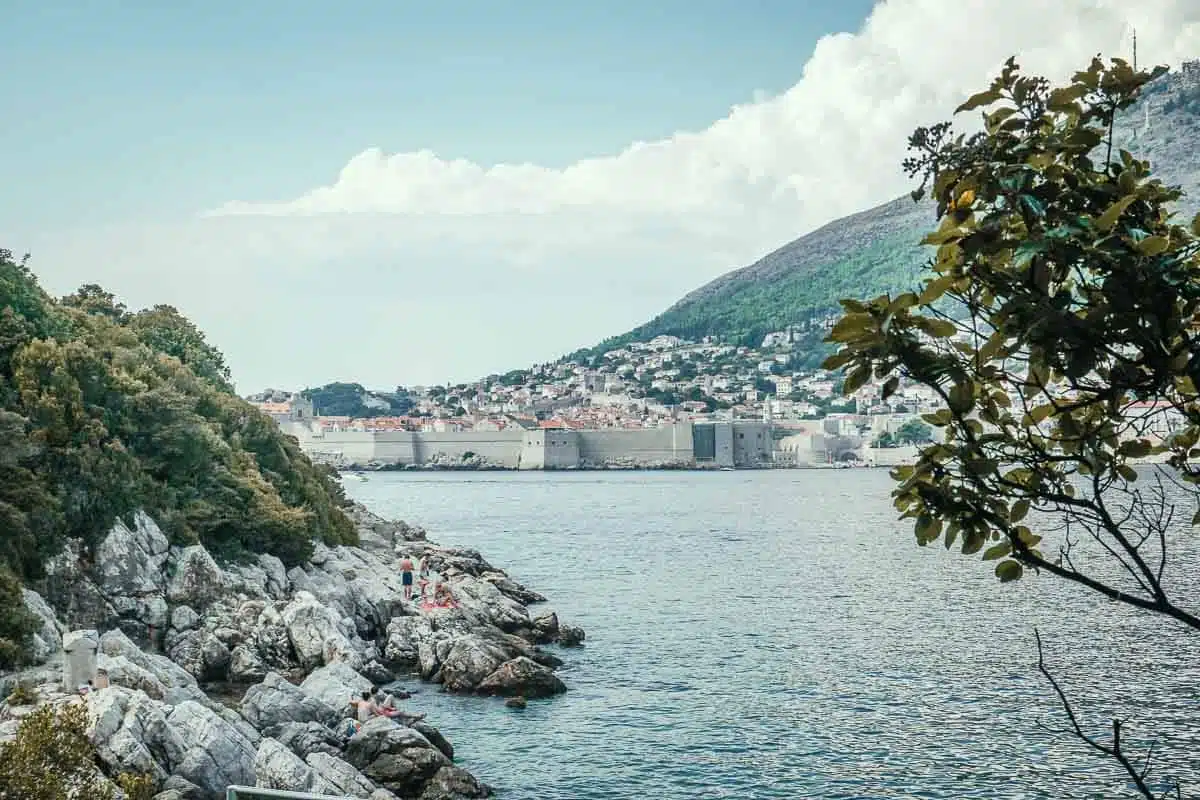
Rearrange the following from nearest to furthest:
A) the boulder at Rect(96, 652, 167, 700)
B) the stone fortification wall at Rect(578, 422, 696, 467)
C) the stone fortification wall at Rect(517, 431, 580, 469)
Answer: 1. the boulder at Rect(96, 652, 167, 700)
2. the stone fortification wall at Rect(578, 422, 696, 467)
3. the stone fortification wall at Rect(517, 431, 580, 469)

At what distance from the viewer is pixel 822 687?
18.6 metres

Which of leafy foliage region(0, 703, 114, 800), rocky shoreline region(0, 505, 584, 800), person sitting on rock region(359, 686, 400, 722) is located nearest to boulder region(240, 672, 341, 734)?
rocky shoreline region(0, 505, 584, 800)

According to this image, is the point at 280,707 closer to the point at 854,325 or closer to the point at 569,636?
the point at 569,636

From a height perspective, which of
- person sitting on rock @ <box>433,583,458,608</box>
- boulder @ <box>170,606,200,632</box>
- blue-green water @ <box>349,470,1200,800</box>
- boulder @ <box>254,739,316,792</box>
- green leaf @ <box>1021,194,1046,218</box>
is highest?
green leaf @ <box>1021,194,1046,218</box>

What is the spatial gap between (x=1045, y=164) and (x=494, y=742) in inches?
544

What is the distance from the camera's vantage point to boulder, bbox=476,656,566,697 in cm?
1794

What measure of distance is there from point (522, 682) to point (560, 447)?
4056 inches

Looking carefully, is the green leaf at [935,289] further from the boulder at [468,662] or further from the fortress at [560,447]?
the fortress at [560,447]

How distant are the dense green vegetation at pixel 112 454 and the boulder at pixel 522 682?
6.21 metres

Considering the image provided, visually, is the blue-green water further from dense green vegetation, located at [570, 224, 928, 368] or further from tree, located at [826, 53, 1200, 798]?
dense green vegetation, located at [570, 224, 928, 368]

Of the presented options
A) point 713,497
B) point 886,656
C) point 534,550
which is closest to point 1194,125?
point 713,497

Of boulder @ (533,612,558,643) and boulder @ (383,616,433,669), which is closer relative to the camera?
boulder @ (383,616,433,669)

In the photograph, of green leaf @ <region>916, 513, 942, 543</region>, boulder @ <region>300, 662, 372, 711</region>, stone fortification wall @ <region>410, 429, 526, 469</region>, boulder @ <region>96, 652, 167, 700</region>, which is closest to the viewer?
green leaf @ <region>916, 513, 942, 543</region>

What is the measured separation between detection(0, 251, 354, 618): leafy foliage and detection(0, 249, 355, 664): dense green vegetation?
0.02 meters
